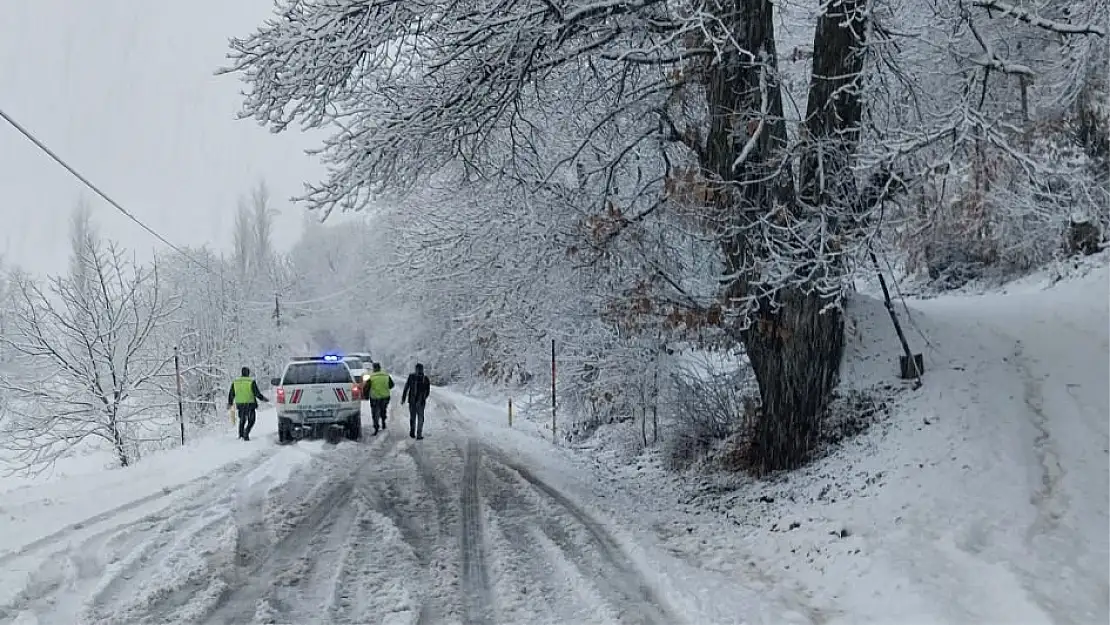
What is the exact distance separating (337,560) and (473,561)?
1250 millimetres

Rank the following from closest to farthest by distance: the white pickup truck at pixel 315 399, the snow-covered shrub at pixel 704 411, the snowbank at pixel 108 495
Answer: the snowbank at pixel 108 495 < the snow-covered shrub at pixel 704 411 < the white pickup truck at pixel 315 399

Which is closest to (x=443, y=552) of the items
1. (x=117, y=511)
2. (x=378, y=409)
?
(x=117, y=511)

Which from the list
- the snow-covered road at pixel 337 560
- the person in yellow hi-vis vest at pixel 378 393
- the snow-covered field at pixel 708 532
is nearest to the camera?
the snow-covered field at pixel 708 532

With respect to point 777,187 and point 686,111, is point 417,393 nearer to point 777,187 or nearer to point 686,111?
point 686,111

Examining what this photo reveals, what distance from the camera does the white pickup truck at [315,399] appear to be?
58.7 ft

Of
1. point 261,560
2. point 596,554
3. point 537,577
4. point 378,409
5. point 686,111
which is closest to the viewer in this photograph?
point 537,577

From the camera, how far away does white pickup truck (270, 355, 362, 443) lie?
705 inches

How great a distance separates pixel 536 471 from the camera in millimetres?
13656

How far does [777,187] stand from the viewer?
30.9ft

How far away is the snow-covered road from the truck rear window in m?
6.23

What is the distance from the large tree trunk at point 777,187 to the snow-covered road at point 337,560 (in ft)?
8.93

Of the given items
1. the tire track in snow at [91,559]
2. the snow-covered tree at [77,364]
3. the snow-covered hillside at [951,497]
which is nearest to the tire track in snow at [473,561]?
the snow-covered hillside at [951,497]

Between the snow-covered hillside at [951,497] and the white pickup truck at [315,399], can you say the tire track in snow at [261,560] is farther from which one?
the white pickup truck at [315,399]

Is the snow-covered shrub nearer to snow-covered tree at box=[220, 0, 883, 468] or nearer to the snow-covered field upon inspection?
the snow-covered field
